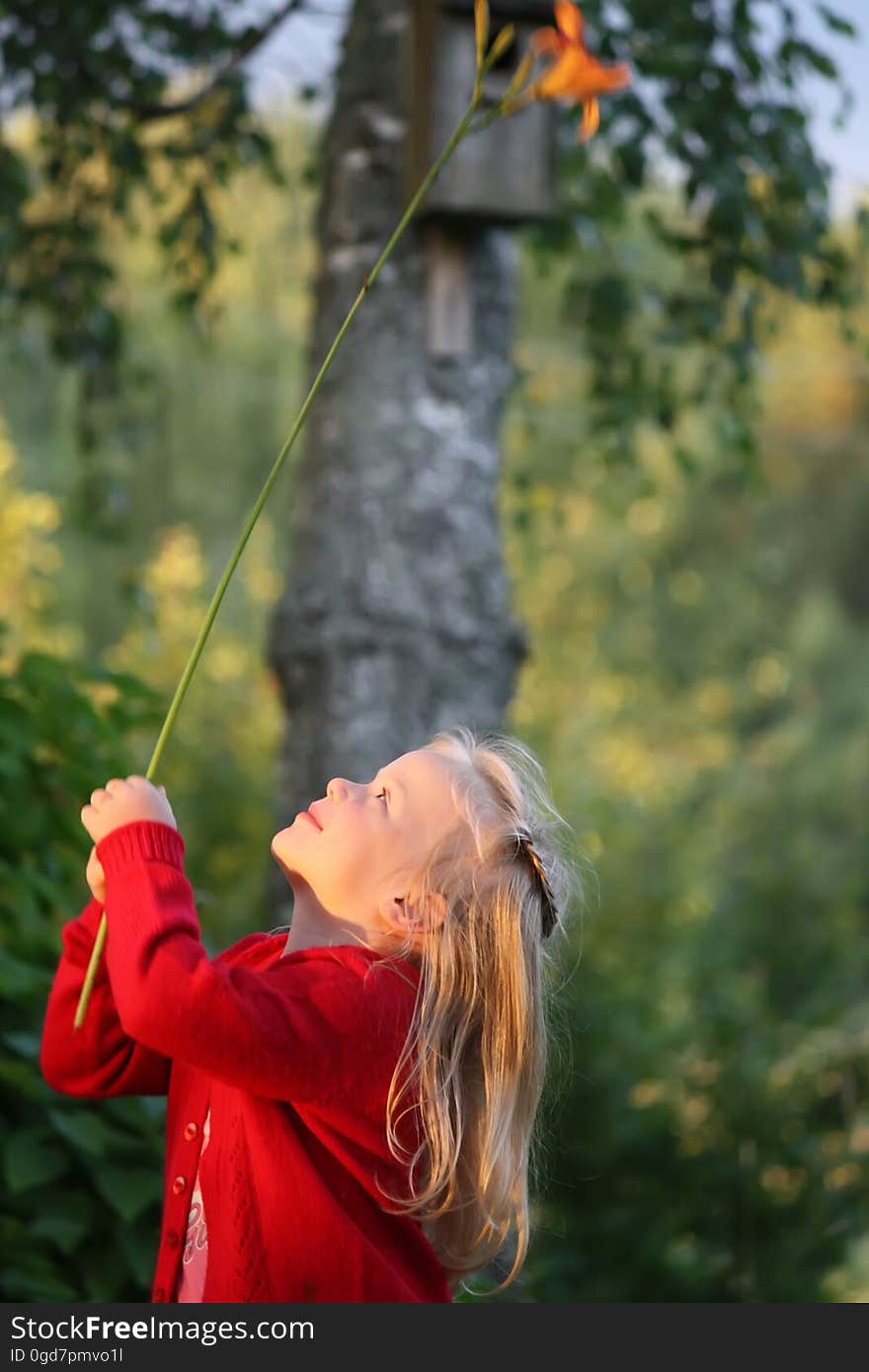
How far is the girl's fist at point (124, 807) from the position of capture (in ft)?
4.72

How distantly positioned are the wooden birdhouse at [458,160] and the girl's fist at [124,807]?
6.60ft

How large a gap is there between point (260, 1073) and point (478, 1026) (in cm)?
28

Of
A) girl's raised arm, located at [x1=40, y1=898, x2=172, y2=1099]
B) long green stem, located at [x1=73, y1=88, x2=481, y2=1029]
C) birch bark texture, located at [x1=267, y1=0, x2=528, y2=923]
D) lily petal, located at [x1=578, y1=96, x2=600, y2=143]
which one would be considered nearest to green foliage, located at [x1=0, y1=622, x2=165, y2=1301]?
girl's raised arm, located at [x1=40, y1=898, x2=172, y2=1099]

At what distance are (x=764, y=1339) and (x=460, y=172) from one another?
7.84ft

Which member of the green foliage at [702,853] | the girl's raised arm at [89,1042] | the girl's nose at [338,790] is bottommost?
the green foliage at [702,853]

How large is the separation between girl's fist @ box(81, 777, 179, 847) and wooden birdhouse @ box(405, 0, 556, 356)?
2010mm

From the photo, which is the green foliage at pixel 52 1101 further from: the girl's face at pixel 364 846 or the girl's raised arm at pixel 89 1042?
the girl's face at pixel 364 846

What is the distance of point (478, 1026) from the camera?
62.7 inches

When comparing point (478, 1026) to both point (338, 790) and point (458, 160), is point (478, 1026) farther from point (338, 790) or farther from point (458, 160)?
point (458, 160)

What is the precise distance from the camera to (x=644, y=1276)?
14.8 feet

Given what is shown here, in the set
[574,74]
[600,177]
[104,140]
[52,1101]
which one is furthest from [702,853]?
[574,74]

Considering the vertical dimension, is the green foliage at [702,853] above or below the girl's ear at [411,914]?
below

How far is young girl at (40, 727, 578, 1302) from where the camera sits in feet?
4.57

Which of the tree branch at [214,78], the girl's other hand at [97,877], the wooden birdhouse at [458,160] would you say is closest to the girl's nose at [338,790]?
the girl's other hand at [97,877]
